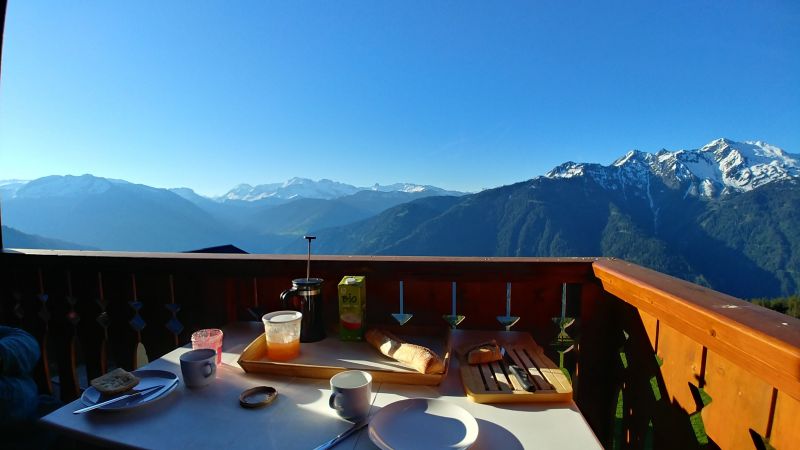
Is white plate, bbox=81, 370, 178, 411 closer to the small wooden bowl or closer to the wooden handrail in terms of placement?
the small wooden bowl

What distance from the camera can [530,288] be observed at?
1.65m

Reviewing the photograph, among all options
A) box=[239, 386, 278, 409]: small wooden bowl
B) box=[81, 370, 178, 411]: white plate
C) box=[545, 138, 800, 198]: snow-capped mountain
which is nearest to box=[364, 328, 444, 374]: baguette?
box=[239, 386, 278, 409]: small wooden bowl

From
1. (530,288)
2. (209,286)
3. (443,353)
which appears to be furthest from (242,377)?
(530,288)

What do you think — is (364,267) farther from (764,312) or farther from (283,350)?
(764,312)

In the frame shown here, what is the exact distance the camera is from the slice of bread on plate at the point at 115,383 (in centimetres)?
102

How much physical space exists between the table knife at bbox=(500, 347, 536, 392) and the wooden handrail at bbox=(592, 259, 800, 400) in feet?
1.34

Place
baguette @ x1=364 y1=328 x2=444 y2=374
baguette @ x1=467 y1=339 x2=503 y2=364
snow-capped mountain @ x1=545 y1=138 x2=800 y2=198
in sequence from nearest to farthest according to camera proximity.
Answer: baguette @ x1=364 y1=328 x2=444 y2=374
baguette @ x1=467 y1=339 x2=503 y2=364
snow-capped mountain @ x1=545 y1=138 x2=800 y2=198

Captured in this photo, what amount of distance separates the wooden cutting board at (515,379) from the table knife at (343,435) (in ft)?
0.98

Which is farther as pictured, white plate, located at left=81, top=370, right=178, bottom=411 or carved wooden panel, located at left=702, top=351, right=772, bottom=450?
white plate, located at left=81, top=370, right=178, bottom=411

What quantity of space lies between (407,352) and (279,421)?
1.40ft

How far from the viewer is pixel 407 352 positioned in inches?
48.0

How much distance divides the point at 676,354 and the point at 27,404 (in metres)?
2.34

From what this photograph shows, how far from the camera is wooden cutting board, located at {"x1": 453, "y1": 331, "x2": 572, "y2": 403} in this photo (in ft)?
3.29

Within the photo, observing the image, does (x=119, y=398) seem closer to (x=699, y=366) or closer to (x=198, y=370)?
(x=198, y=370)
